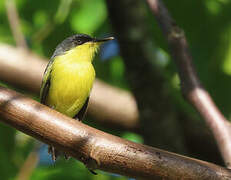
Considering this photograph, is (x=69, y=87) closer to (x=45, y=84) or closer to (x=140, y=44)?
(x=45, y=84)

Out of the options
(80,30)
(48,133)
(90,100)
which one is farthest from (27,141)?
(48,133)

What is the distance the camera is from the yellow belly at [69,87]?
4.71 m

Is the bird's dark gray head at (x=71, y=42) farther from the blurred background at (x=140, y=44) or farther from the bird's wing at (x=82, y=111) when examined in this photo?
the bird's wing at (x=82, y=111)

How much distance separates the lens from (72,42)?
521 centimetres

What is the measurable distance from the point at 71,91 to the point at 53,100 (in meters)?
0.20

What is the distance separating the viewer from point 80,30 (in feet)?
15.5

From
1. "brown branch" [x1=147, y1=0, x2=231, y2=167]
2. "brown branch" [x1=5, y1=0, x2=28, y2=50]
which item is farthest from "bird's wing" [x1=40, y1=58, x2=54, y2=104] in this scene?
"brown branch" [x1=147, y1=0, x2=231, y2=167]

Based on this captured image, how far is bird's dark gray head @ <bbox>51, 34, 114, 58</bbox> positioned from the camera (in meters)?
5.00

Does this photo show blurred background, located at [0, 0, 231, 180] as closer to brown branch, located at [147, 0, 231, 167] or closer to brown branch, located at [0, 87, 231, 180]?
brown branch, located at [147, 0, 231, 167]

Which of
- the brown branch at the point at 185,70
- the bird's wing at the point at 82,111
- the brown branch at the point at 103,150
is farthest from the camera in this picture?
the bird's wing at the point at 82,111

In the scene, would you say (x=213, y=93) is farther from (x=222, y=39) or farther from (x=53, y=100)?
(x=53, y=100)

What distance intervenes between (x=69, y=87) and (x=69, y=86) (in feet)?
0.04

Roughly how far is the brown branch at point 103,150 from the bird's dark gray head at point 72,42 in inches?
107

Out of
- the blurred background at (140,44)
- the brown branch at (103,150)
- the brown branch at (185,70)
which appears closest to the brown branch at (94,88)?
the blurred background at (140,44)
